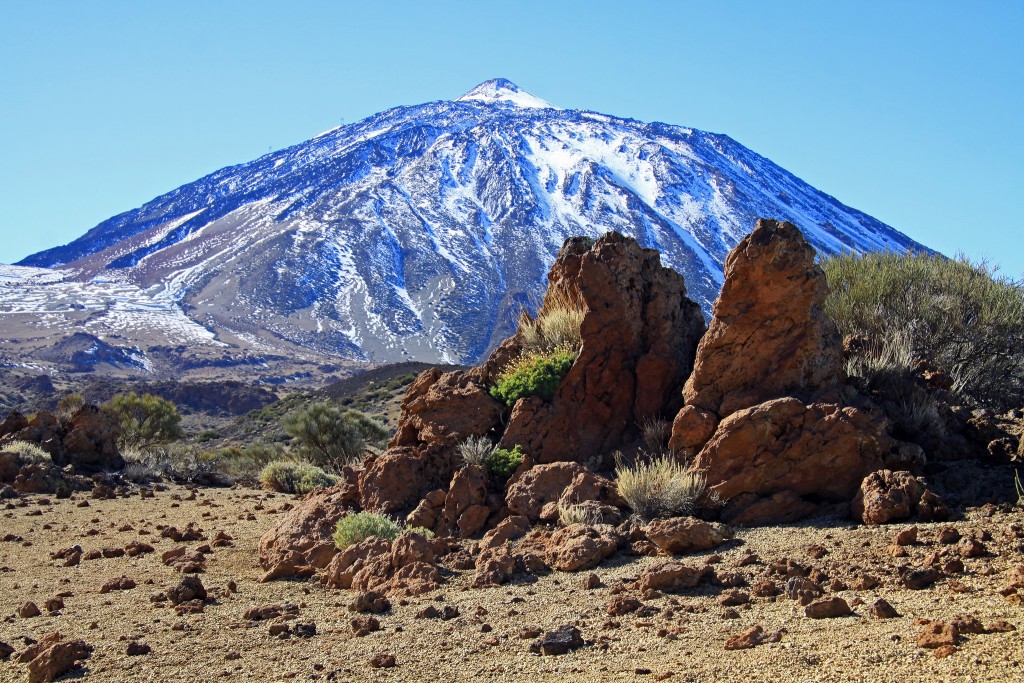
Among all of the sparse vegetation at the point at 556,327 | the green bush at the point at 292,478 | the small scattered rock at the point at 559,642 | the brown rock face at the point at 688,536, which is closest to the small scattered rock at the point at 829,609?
the small scattered rock at the point at 559,642

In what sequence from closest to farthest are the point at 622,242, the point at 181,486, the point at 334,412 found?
the point at 622,242 < the point at 181,486 < the point at 334,412

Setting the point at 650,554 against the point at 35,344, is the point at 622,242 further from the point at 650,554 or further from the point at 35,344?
the point at 35,344

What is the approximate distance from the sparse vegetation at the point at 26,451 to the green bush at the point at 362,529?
9493mm

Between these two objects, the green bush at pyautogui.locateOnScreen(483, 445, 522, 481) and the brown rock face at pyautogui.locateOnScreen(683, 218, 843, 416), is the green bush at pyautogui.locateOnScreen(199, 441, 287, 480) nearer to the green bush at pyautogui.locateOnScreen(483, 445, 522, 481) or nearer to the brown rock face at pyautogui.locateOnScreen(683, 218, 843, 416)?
the green bush at pyautogui.locateOnScreen(483, 445, 522, 481)

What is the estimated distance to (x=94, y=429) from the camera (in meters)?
17.5

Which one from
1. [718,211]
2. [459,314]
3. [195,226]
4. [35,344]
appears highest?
[718,211]

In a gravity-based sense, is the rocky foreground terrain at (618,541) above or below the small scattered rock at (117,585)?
above

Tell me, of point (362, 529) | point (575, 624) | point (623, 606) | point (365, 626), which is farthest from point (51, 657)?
point (623, 606)

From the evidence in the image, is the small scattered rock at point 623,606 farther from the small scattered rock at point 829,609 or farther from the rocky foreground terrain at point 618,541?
the small scattered rock at point 829,609

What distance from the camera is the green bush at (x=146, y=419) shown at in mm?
26203

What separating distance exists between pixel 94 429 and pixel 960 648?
54.6 feet

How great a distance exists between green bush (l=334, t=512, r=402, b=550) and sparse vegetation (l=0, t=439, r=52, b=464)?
9.49 m

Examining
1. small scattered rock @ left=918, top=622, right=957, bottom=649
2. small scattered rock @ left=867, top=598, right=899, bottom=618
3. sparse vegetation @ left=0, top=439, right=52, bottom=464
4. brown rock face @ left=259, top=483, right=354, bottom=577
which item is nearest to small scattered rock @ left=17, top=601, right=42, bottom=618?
brown rock face @ left=259, top=483, right=354, bottom=577

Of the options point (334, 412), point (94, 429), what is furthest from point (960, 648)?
point (334, 412)
